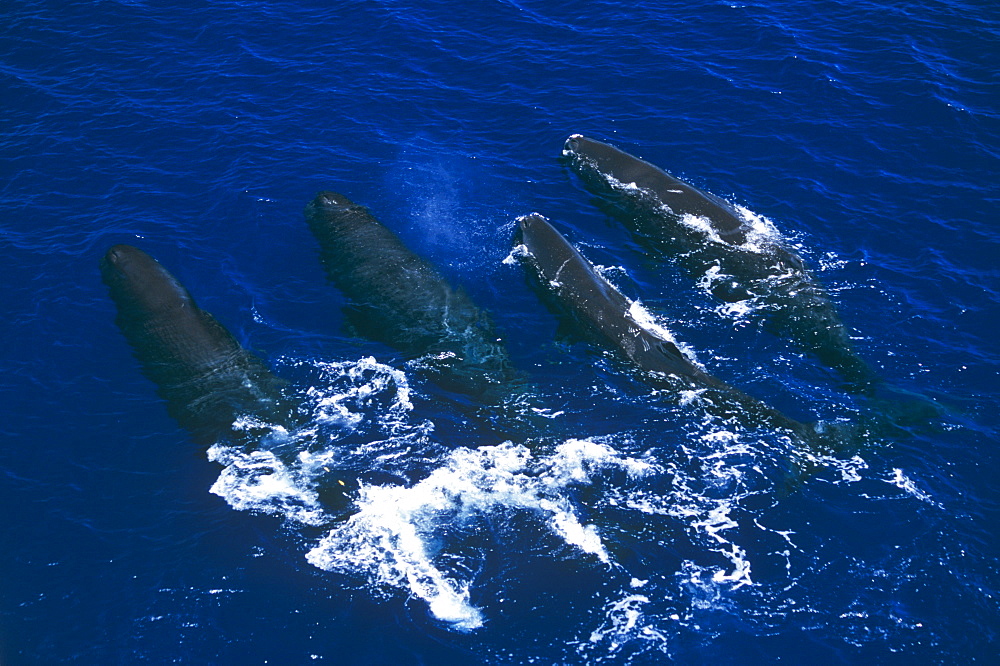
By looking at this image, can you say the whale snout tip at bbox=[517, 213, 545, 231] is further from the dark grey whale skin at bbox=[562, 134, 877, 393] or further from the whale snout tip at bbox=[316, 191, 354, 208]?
the whale snout tip at bbox=[316, 191, 354, 208]

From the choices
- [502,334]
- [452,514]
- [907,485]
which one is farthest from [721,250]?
[452,514]

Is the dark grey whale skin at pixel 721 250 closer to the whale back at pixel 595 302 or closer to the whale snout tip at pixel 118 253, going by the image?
the whale back at pixel 595 302

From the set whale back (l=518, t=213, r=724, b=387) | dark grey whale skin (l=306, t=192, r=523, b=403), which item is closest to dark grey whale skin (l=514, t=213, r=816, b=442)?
whale back (l=518, t=213, r=724, b=387)

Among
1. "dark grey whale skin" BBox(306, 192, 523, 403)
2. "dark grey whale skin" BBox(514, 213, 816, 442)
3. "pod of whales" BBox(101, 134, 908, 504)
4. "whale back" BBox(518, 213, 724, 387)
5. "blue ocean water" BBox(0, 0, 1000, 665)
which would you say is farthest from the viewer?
"dark grey whale skin" BBox(306, 192, 523, 403)

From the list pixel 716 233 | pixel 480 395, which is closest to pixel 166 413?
pixel 480 395

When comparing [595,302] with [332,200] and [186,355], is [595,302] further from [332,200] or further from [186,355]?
[186,355]

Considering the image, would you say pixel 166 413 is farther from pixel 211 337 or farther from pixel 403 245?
pixel 403 245

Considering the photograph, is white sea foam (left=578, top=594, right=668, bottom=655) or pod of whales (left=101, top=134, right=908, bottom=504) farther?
pod of whales (left=101, top=134, right=908, bottom=504)
